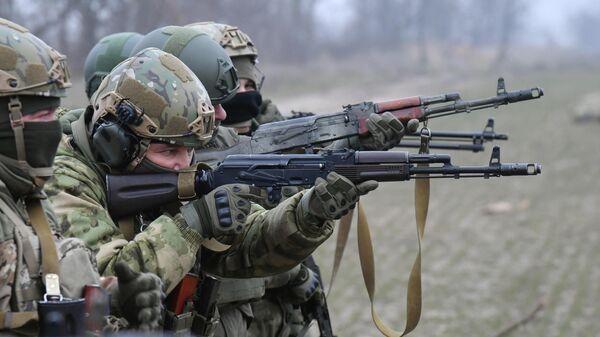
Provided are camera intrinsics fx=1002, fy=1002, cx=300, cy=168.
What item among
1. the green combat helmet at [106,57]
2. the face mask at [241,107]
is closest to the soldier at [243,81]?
the face mask at [241,107]

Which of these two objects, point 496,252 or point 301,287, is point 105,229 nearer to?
point 301,287

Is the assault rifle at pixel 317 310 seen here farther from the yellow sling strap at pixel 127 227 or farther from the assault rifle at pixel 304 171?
the yellow sling strap at pixel 127 227

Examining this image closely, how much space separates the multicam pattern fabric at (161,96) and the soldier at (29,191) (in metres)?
0.95

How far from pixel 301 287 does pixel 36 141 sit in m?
2.79

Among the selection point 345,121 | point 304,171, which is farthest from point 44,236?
point 345,121

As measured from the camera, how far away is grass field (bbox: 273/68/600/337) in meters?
10.1

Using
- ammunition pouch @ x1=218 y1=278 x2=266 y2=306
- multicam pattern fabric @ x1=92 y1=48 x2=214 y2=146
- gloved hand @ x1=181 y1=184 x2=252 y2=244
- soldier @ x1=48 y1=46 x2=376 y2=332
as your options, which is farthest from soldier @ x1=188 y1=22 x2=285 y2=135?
Result: gloved hand @ x1=181 y1=184 x2=252 y2=244

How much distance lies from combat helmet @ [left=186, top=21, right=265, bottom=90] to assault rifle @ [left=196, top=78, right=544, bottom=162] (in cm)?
48

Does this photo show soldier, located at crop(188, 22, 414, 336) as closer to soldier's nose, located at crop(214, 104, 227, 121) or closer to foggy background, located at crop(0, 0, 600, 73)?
soldier's nose, located at crop(214, 104, 227, 121)

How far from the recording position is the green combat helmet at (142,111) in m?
3.96

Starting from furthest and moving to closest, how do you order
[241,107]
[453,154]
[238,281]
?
1. [453,154]
2. [241,107]
3. [238,281]

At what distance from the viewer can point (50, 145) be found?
297 cm

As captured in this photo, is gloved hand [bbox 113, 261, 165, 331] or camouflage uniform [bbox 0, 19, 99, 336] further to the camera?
gloved hand [bbox 113, 261, 165, 331]

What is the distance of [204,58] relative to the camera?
16.9 feet
